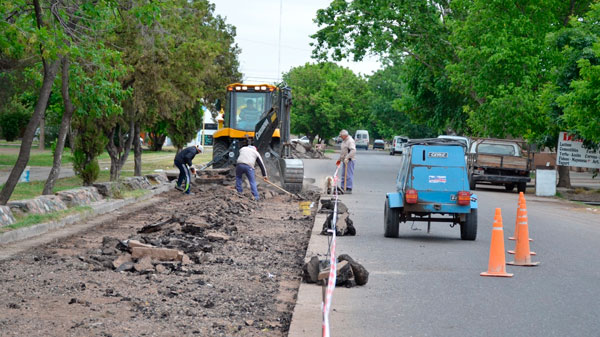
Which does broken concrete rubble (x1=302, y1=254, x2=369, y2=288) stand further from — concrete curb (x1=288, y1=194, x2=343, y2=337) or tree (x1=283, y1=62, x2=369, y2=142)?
tree (x1=283, y1=62, x2=369, y2=142)

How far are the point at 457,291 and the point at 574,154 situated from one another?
22.7 meters

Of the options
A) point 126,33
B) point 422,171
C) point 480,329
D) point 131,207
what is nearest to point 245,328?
point 480,329

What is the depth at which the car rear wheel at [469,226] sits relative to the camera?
1418cm

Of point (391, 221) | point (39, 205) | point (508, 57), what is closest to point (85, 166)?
point (39, 205)

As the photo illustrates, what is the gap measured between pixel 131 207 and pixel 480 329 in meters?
13.2

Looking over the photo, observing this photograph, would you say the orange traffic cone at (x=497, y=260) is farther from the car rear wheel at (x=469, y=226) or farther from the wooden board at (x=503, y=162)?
the wooden board at (x=503, y=162)

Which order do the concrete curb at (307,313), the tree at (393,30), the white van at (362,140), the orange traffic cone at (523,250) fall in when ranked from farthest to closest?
1. the white van at (362,140)
2. the tree at (393,30)
3. the orange traffic cone at (523,250)
4. the concrete curb at (307,313)

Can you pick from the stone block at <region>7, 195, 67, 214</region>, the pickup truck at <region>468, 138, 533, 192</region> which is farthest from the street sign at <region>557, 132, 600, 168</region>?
the stone block at <region>7, 195, 67, 214</region>

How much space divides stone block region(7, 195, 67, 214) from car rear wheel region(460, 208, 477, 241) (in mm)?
7555

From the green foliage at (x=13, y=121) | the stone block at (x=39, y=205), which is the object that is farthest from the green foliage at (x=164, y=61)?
the green foliage at (x=13, y=121)

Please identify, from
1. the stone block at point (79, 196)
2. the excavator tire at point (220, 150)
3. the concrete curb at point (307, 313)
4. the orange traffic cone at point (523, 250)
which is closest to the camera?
the concrete curb at point (307, 313)

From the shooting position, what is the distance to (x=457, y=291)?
31.1ft

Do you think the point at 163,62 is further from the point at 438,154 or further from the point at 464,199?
the point at 464,199

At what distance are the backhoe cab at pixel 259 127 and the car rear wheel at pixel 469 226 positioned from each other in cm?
1109
